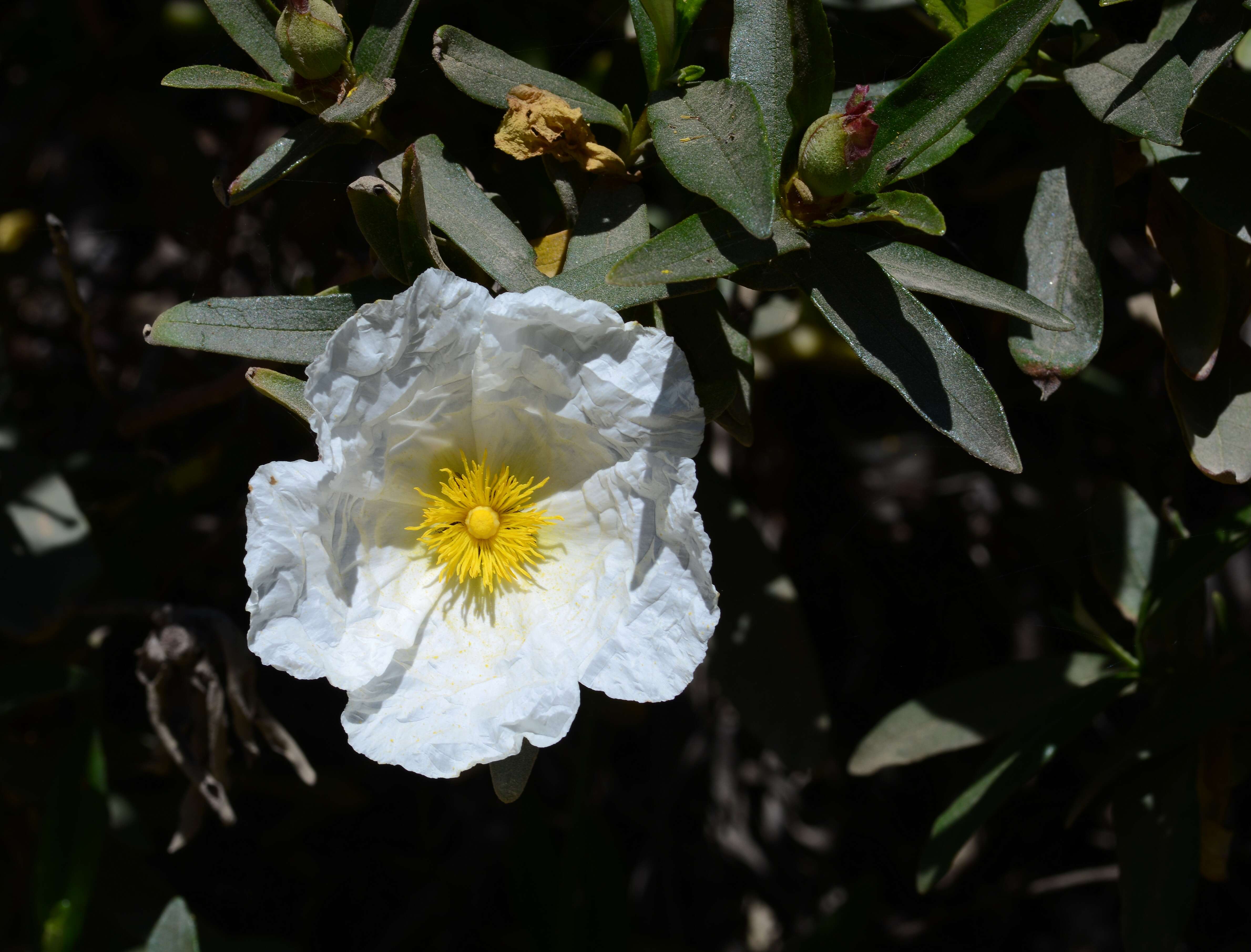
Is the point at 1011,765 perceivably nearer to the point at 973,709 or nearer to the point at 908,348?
the point at 973,709

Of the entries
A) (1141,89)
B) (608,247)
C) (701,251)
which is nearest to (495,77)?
(608,247)

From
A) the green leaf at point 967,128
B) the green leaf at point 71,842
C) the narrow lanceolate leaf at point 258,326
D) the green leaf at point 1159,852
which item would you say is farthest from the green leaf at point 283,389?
the green leaf at point 1159,852

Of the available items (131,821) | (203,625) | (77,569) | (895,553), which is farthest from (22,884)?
(895,553)

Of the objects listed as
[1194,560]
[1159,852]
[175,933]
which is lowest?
[175,933]

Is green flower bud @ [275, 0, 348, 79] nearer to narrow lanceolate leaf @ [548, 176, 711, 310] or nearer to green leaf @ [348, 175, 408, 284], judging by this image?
green leaf @ [348, 175, 408, 284]

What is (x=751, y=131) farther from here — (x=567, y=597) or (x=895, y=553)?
(x=895, y=553)

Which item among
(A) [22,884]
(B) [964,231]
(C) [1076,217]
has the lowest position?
(A) [22,884]

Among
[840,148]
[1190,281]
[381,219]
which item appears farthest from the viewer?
[1190,281]

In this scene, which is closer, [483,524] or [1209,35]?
[1209,35]
